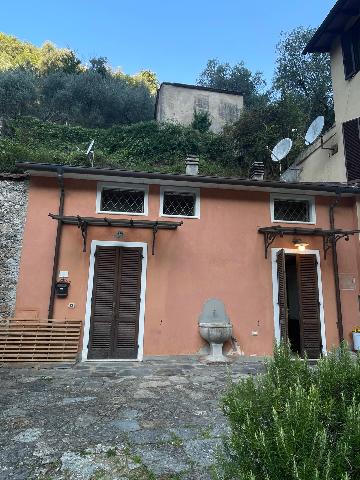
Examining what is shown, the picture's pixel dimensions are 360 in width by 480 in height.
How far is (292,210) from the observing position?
9164 mm

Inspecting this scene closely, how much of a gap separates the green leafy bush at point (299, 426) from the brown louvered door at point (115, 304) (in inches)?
215

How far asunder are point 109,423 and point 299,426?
9.84 feet

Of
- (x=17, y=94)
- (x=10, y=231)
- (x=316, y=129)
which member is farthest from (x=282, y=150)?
(x=17, y=94)

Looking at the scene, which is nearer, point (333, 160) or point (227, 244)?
point (227, 244)

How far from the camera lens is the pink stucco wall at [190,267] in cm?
780

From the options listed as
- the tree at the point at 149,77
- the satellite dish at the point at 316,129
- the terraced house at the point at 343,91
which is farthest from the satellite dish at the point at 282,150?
the tree at the point at 149,77

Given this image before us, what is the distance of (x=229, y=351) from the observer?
802cm

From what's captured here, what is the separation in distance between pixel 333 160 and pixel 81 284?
953cm

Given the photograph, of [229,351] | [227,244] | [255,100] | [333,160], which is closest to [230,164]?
[333,160]

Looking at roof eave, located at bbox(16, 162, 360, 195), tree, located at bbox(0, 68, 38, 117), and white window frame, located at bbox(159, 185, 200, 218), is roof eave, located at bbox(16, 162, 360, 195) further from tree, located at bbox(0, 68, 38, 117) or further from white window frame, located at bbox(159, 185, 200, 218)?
tree, located at bbox(0, 68, 38, 117)

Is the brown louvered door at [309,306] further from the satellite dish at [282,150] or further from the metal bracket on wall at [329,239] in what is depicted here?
the satellite dish at [282,150]

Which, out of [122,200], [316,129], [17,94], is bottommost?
[122,200]

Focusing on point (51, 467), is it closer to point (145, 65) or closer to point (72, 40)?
point (72, 40)

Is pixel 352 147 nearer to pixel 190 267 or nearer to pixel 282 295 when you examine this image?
pixel 282 295
